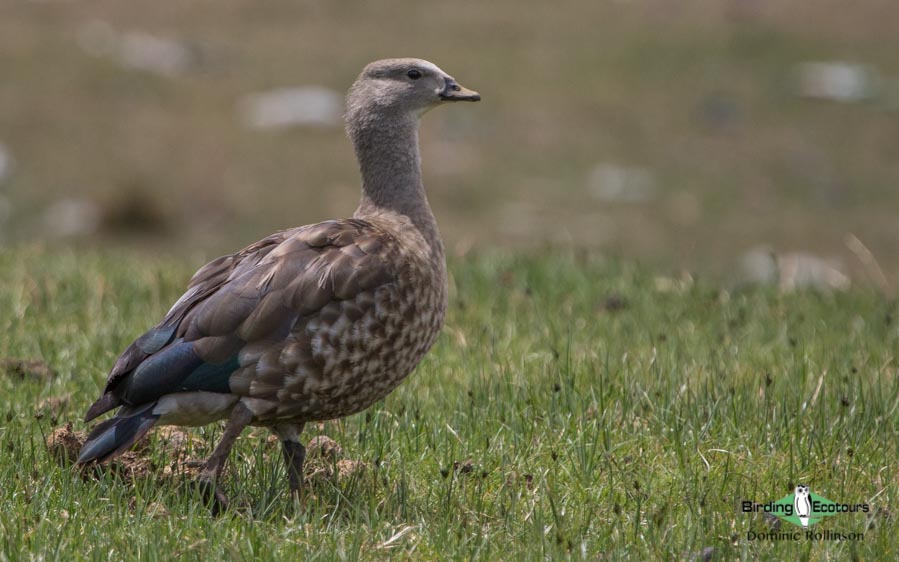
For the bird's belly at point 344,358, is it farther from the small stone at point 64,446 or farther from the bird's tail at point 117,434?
the small stone at point 64,446

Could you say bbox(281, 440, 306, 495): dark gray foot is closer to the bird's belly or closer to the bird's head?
the bird's belly

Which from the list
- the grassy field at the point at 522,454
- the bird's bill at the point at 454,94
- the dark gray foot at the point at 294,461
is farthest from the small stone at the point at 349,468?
the bird's bill at the point at 454,94

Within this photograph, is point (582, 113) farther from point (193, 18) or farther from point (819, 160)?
point (193, 18)

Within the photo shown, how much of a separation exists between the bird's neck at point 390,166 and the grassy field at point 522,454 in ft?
3.25

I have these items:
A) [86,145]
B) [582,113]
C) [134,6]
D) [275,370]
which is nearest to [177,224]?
[86,145]

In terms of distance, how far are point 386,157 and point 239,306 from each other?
131 cm

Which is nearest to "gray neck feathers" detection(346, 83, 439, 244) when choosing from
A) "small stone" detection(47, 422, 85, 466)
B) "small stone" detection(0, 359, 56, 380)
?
"small stone" detection(47, 422, 85, 466)

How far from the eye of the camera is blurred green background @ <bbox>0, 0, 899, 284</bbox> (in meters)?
21.0

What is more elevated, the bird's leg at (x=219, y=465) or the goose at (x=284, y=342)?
the goose at (x=284, y=342)

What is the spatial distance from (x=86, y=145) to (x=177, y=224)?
12.1ft

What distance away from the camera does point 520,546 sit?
14.9ft

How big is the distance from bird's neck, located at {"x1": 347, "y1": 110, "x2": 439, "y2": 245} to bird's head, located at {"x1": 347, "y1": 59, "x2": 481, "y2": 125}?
0.13 feet

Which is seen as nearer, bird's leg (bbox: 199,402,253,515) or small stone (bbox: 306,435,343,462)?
bird's leg (bbox: 199,402,253,515)

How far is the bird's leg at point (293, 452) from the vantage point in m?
5.12
